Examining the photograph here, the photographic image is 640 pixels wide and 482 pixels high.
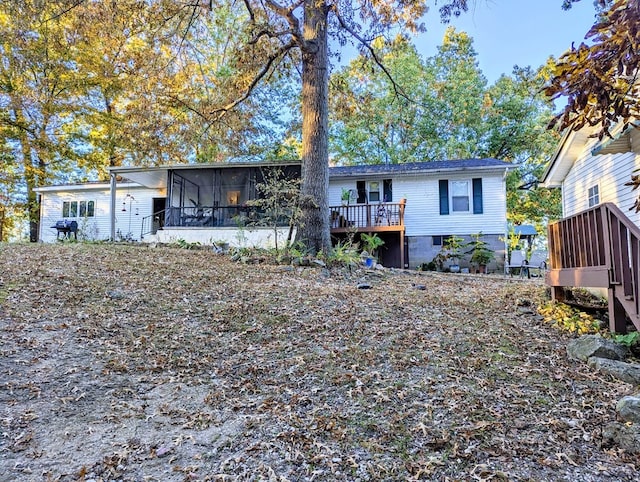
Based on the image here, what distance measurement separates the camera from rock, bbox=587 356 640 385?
3.24 meters

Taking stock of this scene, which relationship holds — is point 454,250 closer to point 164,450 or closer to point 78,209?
point 164,450

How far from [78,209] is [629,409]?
20.6 meters

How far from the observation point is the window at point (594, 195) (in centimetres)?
763

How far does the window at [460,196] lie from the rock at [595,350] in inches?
454

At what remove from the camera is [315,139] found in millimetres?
9555

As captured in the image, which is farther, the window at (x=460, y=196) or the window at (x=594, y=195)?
the window at (x=460, y=196)

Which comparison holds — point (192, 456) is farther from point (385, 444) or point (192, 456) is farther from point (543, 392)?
point (543, 392)

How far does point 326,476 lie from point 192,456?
80 centimetres

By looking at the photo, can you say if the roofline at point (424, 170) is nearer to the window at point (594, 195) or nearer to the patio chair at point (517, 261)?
the patio chair at point (517, 261)

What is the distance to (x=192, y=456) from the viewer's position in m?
2.33

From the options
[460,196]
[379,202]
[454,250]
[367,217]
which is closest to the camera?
[367,217]

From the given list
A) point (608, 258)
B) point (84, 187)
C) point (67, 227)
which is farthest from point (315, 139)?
point (84, 187)

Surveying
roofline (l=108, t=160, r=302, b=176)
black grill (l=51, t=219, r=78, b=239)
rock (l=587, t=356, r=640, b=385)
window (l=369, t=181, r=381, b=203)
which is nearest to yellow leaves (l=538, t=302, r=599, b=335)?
rock (l=587, t=356, r=640, b=385)

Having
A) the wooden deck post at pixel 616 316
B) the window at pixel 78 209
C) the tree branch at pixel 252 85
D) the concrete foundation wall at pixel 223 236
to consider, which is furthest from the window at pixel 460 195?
the window at pixel 78 209
